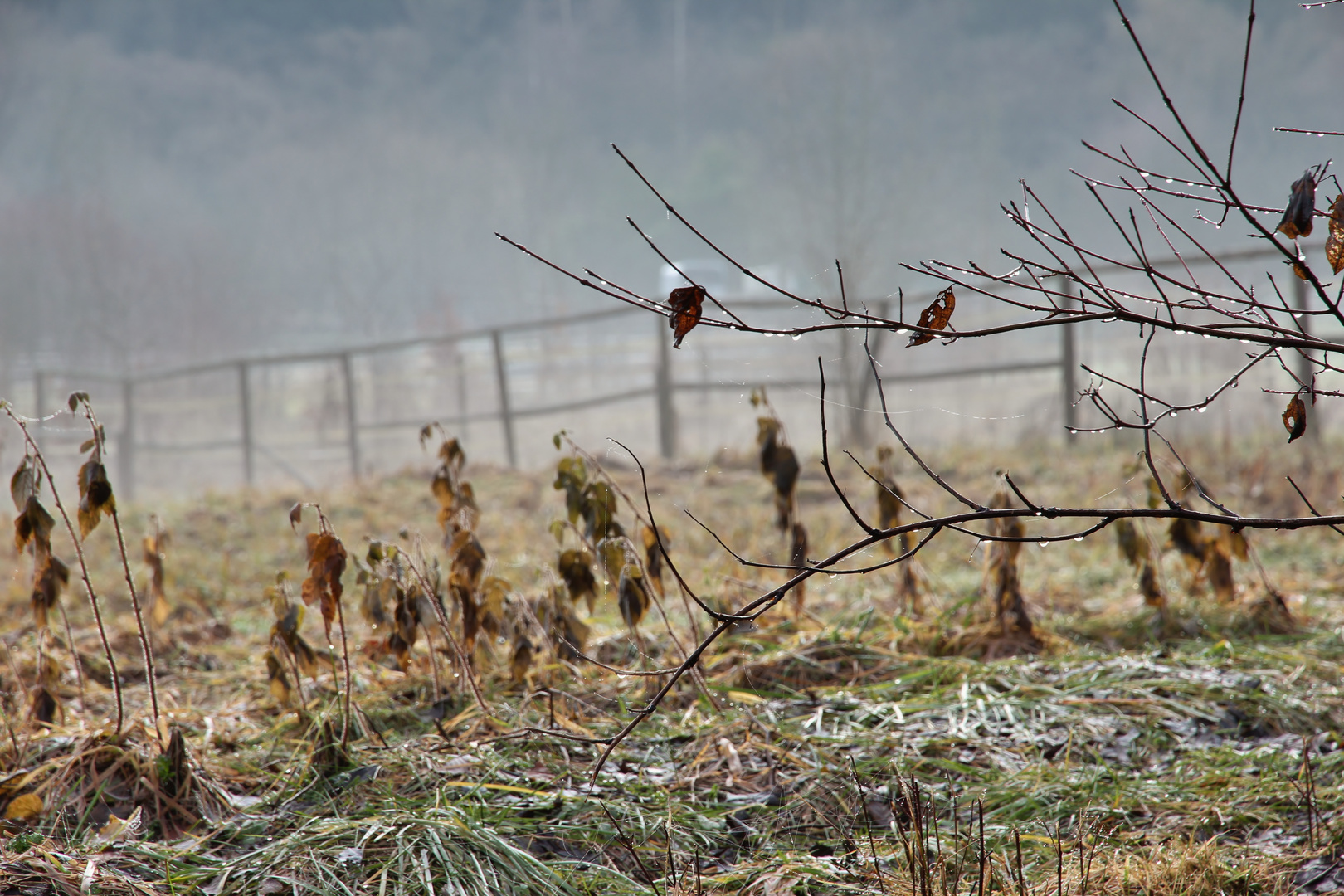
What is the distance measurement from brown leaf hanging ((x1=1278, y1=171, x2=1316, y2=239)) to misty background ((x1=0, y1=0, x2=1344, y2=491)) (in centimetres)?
3132

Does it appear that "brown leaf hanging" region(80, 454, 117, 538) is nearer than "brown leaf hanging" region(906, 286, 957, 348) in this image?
No

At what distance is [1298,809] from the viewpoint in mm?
1720

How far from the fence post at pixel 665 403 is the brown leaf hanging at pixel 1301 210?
966 centimetres

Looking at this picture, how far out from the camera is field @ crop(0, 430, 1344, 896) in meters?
1.47

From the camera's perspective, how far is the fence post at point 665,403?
35.3 feet

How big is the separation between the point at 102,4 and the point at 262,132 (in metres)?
9.88

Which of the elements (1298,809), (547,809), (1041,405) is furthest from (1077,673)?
(1041,405)

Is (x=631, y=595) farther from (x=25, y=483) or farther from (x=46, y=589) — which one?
(x=46, y=589)

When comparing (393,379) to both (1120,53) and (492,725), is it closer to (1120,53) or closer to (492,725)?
(492,725)

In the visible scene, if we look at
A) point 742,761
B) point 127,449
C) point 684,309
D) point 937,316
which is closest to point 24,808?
point 742,761

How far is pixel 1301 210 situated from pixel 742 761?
151 centimetres

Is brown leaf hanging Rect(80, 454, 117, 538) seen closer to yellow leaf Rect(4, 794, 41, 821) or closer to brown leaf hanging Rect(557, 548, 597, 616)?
yellow leaf Rect(4, 794, 41, 821)

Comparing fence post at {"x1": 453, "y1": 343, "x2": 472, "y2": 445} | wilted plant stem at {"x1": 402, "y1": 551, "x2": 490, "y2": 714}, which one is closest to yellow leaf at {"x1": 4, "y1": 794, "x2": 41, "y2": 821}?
wilted plant stem at {"x1": 402, "y1": 551, "x2": 490, "y2": 714}

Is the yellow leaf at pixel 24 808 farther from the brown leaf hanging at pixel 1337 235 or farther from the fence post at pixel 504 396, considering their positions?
the fence post at pixel 504 396
